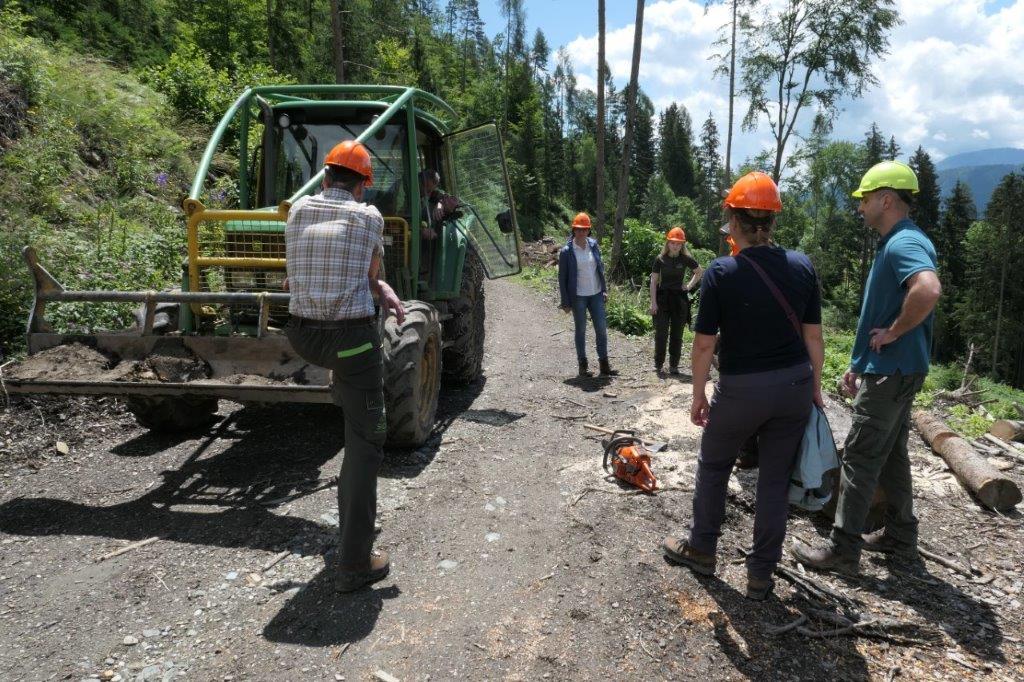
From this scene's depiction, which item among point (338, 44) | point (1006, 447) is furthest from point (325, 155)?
point (338, 44)

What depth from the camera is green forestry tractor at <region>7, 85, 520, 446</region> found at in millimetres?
4238

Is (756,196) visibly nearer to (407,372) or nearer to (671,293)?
(407,372)

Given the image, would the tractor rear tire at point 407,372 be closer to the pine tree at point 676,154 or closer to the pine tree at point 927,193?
the pine tree at point 927,193

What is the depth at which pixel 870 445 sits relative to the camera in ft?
11.4

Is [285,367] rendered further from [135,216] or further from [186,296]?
[135,216]

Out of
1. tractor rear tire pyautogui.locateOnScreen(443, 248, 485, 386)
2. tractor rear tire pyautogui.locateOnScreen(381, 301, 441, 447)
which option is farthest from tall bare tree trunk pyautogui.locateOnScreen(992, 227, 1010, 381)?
tractor rear tire pyautogui.locateOnScreen(381, 301, 441, 447)

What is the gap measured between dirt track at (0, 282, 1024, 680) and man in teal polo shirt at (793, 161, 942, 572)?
1.27 feet

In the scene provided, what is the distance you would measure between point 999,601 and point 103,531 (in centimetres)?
509

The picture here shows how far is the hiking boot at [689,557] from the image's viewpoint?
3455mm

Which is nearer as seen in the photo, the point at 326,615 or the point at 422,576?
the point at 326,615

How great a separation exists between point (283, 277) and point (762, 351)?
343cm

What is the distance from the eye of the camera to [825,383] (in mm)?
9141

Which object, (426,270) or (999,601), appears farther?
(426,270)


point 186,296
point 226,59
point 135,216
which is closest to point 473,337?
point 186,296
